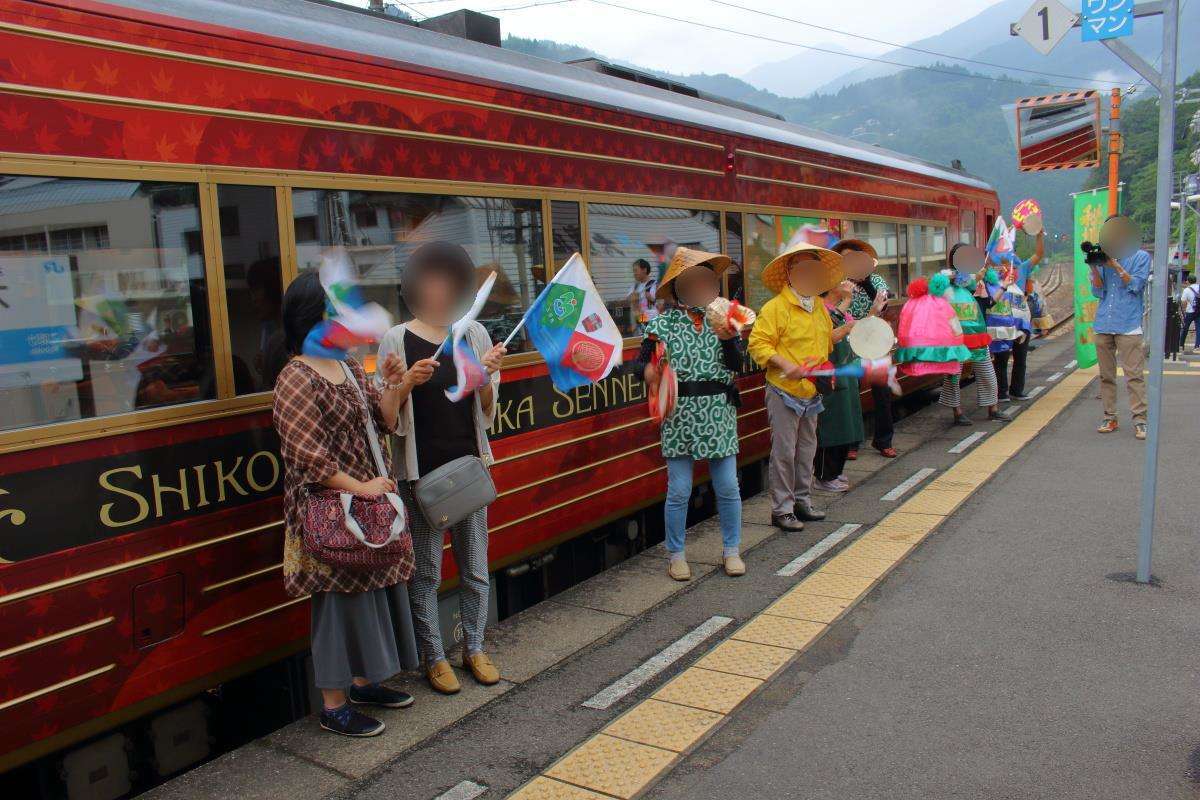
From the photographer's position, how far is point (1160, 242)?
4.08 m

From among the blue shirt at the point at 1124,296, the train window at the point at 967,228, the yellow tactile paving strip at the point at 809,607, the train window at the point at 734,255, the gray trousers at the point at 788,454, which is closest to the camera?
the yellow tactile paving strip at the point at 809,607

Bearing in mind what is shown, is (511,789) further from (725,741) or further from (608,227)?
(608,227)

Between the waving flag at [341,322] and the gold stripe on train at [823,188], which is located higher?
the gold stripe on train at [823,188]

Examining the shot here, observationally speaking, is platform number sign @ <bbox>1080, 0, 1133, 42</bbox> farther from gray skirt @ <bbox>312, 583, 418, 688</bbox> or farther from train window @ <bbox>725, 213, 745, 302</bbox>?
gray skirt @ <bbox>312, 583, 418, 688</bbox>

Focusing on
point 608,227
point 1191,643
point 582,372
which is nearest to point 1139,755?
point 1191,643

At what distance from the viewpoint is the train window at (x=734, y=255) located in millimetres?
5992

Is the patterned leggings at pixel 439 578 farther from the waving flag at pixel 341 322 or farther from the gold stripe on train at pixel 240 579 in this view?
the waving flag at pixel 341 322

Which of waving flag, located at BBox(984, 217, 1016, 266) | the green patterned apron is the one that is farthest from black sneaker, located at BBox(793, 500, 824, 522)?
waving flag, located at BBox(984, 217, 1016, 266)

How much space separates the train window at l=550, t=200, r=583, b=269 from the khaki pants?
532 centimetres

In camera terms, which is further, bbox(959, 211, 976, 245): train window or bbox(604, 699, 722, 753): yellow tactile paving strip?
bbox(959, 211, 976, 245): train window

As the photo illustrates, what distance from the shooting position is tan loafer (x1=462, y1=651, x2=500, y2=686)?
12.0 feet

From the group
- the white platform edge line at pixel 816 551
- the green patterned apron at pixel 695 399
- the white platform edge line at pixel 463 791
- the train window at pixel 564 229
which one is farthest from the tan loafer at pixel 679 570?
the white platform edge line at pixel 463 791

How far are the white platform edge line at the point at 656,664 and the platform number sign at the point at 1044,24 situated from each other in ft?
20.0

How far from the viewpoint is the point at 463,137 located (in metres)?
4.02
